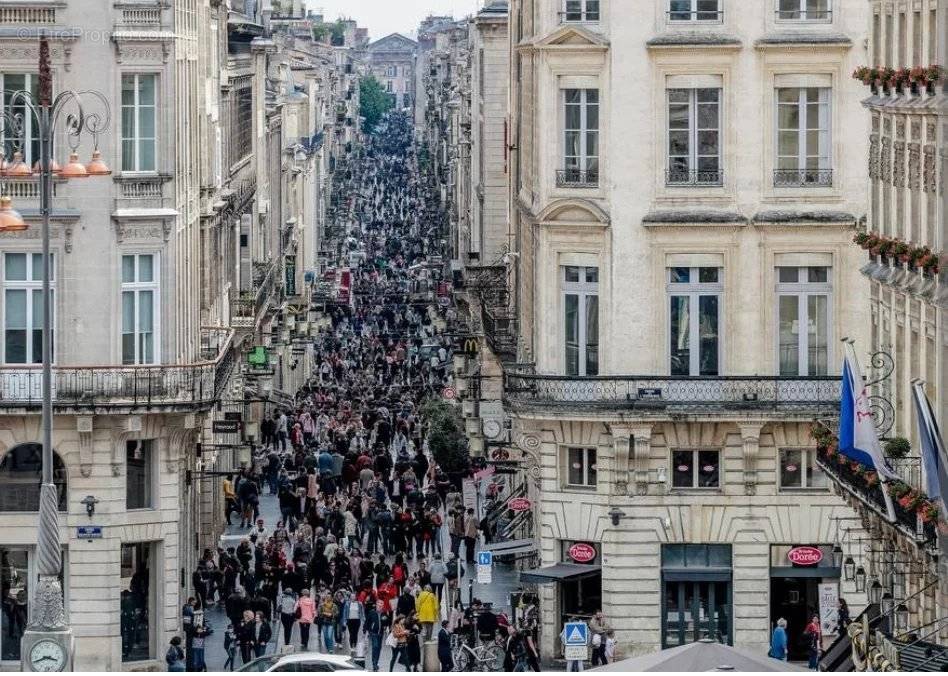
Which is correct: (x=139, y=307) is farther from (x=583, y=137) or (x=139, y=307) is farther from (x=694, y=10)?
(x=694, y=10)

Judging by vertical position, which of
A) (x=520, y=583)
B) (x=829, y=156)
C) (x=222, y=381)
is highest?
(x=829, y=156)

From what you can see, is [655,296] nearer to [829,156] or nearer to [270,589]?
[829,156]

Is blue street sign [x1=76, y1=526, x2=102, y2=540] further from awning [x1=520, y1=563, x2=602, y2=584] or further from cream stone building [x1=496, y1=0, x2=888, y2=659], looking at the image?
cream stone building [x1=496, y1=0, x2=888, y2=659]

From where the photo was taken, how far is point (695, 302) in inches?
2458

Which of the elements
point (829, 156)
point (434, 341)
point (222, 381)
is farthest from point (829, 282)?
point (434, 341)

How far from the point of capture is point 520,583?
70.0 m

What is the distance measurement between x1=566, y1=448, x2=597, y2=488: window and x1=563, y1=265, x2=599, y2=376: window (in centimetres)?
156

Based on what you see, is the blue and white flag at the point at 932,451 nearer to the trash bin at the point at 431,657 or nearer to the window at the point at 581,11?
the trash bin at the point at 431,657

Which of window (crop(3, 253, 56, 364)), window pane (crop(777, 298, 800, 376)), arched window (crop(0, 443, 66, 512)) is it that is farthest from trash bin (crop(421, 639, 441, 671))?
window (crop(3, 253, 56, 364))

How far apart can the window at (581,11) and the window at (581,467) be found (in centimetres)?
857

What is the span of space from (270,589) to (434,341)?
65.3m

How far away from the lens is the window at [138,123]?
6197cm

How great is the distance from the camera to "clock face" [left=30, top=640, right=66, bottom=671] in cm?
4650

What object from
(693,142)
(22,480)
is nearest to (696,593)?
(693,142)
